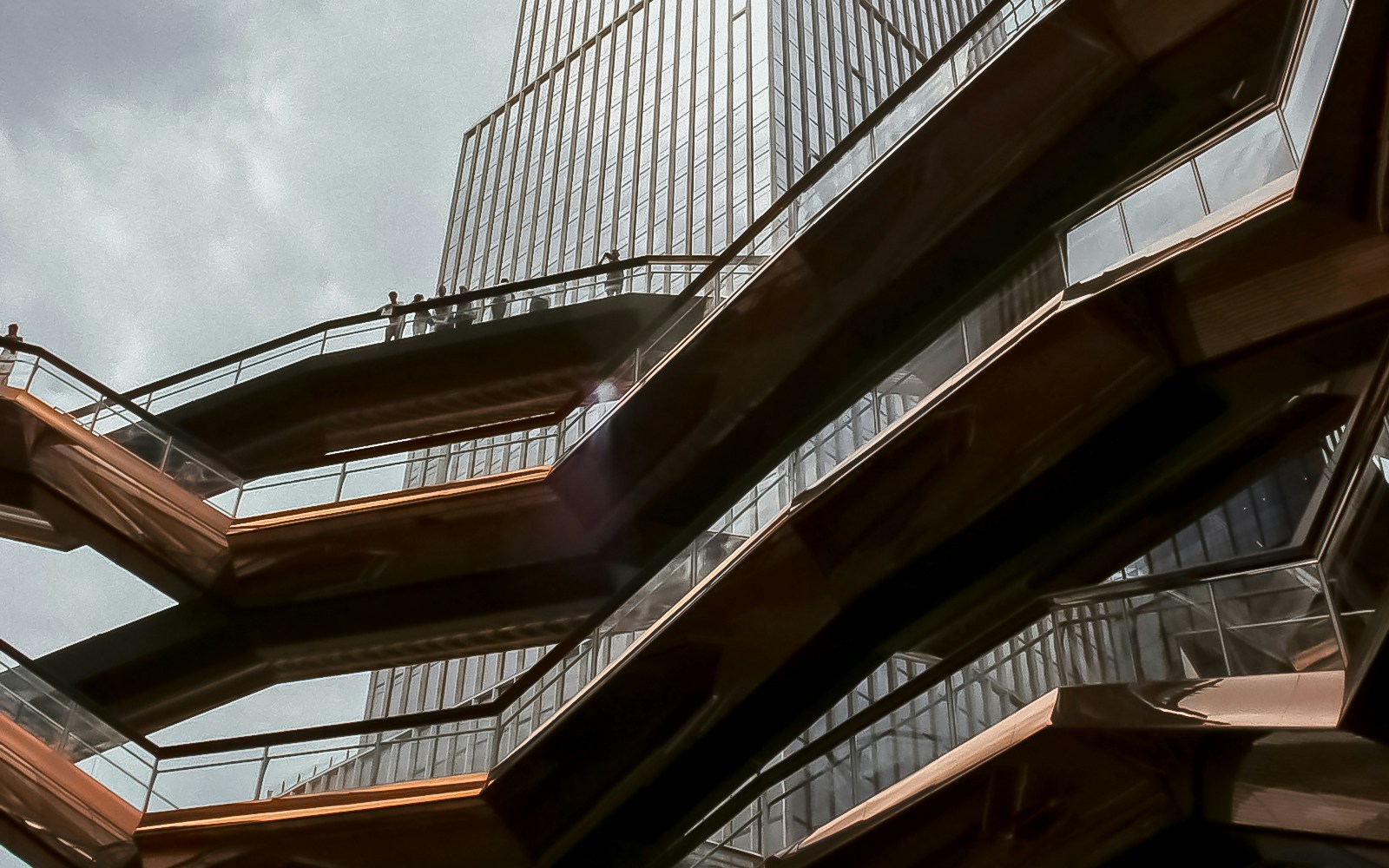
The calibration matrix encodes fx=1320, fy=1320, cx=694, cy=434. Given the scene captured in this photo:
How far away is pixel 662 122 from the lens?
22938 millimetres

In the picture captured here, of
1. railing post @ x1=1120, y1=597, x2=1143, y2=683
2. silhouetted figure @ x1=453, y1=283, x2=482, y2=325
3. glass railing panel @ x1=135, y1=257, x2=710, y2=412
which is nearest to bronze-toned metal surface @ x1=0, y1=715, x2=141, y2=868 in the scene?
glass railing panel @ x1=135, y1=257, x2=710, y2=412

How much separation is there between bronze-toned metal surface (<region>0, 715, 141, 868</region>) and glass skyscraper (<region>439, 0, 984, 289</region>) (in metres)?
11.8

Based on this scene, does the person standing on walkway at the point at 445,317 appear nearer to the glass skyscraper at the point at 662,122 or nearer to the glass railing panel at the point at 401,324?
the glass railing panel at the point at 401,324

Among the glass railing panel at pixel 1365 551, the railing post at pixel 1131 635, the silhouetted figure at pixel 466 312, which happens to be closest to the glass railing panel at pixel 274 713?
the silhouetted figure at pixel 466 312

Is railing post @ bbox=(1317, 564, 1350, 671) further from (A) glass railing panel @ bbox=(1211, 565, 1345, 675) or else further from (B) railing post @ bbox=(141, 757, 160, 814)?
(B) railing post @ bbox=(141, 757, 160, 814)

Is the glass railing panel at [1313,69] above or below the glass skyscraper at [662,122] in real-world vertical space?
below

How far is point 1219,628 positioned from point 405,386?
8.68 metres

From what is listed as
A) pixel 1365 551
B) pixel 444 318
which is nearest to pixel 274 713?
pixel 444 318

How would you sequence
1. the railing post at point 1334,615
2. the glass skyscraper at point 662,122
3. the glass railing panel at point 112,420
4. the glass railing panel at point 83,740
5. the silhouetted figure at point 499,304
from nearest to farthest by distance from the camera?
the railing post at point 1334,615 < the glass railing panel at point 83,740 < the glass railing panel at point 112,420 < the silhouetted figure at point 499,304 < the glass skyscraper at point 662,122

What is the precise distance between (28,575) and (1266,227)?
447 inches

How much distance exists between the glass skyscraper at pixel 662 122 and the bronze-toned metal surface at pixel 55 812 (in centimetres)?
1180

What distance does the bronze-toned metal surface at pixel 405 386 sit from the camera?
42.8 feet

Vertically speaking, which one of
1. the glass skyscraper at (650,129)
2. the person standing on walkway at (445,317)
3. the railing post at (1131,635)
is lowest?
the railing post at (1131,635)

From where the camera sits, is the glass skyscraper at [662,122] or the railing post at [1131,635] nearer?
the railing post at [1131,635]
